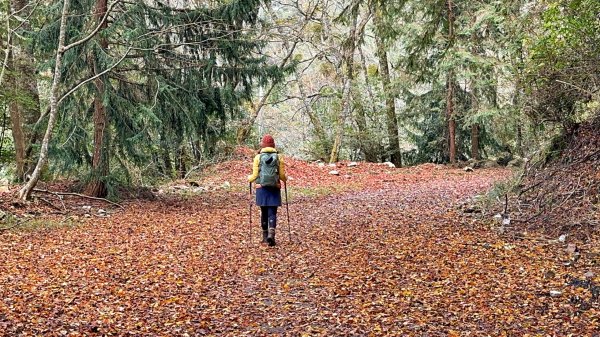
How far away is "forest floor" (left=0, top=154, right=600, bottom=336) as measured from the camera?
4645 mm

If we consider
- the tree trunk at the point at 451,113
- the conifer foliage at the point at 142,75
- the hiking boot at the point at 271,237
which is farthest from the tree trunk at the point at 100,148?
the tree trunk at the point at 451,113

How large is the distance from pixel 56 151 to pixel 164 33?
3379mm

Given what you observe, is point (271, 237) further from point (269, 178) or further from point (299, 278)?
point (299, 278)

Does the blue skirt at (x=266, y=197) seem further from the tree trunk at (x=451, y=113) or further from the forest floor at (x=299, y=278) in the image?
the tree trunk at (x=451, y=113)

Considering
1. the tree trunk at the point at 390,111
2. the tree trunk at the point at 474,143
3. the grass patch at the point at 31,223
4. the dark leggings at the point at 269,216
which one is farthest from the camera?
the tree trunk at the point at 390,111

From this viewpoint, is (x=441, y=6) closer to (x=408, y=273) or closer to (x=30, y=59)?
(x=408, y=273)

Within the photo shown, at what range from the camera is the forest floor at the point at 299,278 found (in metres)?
4.64

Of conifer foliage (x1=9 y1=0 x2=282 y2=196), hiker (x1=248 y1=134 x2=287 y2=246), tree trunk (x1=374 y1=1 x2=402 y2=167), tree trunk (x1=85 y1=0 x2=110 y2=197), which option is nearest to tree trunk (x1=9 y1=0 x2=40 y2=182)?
conifer foliage (x1=9 y1=0 x2=282 y2=196)

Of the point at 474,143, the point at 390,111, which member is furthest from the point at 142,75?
the point at 474,143

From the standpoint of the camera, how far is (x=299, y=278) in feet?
20.5

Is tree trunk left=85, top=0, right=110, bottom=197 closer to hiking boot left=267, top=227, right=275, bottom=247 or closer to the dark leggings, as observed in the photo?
the dark leggings

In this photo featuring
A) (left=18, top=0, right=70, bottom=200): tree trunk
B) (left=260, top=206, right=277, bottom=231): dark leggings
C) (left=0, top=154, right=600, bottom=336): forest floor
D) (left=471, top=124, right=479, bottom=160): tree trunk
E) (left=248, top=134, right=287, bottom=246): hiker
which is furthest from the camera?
(left=471, top=124, right=479, bottom=160): tree trunk

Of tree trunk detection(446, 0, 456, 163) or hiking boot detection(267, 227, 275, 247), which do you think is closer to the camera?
hiking boot detection(267, 227, 275, 247)

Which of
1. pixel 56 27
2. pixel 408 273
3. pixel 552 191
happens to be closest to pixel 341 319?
pixel 408 273
